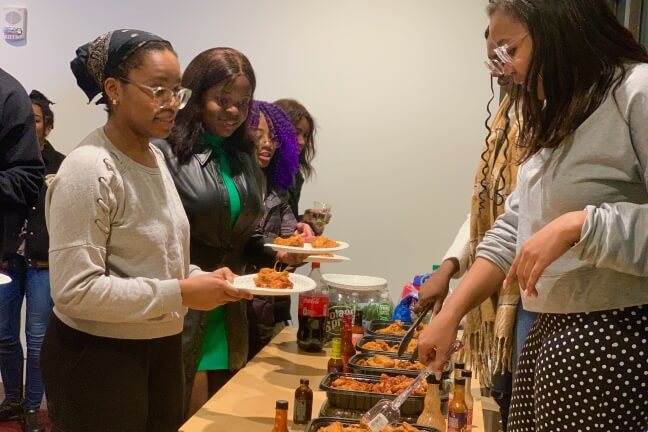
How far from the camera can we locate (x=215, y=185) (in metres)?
2.46

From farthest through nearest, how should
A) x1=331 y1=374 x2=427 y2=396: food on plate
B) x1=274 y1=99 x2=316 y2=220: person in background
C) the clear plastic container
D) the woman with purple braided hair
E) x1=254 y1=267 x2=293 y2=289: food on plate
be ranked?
x1=274 y1=99 x2=316 y2=220: person in background, the woman with purple braided hair, the clear plastic container, x1=254 y1=267 x2=293 y2=289: food on plate, x1=331 y1=374 x2=427 y2=396: food on plate

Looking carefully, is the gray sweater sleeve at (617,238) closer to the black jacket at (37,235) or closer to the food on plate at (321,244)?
the food on plate at (321,244)

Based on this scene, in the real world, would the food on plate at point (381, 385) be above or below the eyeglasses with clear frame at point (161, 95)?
below

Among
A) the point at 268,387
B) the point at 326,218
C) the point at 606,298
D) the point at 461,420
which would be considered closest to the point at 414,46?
the point at 326,218

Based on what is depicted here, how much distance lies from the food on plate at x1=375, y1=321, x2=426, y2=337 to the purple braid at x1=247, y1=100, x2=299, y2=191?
1126mm

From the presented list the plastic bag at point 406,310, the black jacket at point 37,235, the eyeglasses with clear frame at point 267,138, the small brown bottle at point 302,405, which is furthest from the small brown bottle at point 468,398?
the black jacket at point 37,235

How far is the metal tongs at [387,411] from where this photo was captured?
1678 mm

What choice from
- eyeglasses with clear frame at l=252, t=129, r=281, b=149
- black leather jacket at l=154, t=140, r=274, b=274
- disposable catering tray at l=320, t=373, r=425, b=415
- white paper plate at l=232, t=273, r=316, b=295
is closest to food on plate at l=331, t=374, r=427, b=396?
disposable catering tray at l=320, t=373, r=425, b=415

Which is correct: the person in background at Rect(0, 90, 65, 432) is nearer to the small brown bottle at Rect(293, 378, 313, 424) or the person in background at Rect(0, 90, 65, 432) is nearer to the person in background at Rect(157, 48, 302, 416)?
the person in background at Rect(157, 48, 302, 416)

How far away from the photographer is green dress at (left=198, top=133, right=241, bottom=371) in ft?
8.15

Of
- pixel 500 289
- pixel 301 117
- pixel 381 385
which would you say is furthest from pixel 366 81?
pixel 381 385

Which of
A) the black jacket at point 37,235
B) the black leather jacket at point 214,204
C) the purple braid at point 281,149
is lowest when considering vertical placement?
the black jacket at point 37,235

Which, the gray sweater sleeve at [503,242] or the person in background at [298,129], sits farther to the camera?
the person in background at [298,129]

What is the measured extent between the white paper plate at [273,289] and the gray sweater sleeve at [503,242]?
0.67 meters
